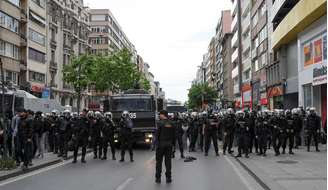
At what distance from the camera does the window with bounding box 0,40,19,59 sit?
5020cm

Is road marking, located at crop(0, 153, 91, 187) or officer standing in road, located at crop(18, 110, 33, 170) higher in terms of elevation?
officer standing in road, located at crop(18, 110, 33, 170)

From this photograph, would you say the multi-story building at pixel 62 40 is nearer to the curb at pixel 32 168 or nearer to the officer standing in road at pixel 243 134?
the curb at pixel 32 168

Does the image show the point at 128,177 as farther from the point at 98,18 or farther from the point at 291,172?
the point at 98,18

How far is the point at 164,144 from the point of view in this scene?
1280 cm

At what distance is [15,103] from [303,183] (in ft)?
73.0

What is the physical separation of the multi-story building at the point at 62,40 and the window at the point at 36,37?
2.16 m

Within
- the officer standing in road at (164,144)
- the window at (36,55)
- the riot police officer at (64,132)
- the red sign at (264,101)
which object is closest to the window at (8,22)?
the window at (36,55)

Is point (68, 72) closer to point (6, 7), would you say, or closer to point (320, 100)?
point (6, 7)

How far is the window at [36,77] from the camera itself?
6011 centimetres

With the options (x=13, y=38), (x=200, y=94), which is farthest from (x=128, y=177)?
(x=200, y=94)

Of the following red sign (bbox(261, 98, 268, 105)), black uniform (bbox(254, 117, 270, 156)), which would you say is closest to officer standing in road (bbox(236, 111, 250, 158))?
black uniform (bbox(254, 117, 270, 156))

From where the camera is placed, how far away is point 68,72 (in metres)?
58.9

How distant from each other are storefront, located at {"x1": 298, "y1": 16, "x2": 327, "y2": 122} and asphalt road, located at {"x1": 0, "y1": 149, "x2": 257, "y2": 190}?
42.0 ft

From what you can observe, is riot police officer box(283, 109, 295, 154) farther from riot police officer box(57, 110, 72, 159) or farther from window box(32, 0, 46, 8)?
window box(32, 0, 46, 8)
